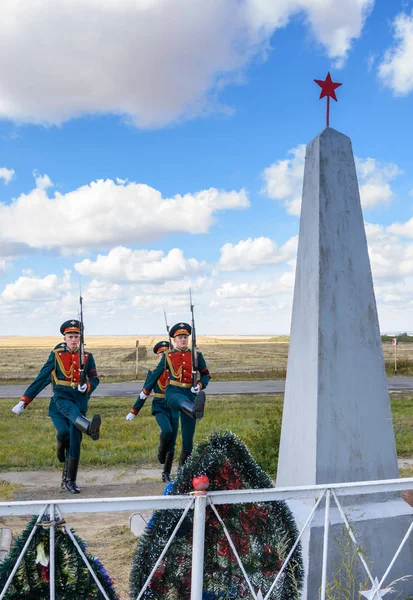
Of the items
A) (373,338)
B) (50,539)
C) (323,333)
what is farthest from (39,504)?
(373,338)

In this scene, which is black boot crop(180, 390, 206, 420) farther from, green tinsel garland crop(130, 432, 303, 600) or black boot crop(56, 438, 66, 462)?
green tinsel garland crop(130, 432, 303, 600)

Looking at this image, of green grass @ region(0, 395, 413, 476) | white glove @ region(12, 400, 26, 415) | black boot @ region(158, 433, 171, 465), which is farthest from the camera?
black boot @ region(158, 433, 171, 465)

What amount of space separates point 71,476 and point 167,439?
4.08 ft

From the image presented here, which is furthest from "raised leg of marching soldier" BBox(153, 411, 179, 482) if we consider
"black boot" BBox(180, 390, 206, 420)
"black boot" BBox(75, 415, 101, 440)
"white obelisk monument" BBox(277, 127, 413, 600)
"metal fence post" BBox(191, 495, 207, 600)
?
"metal fence post" BBox(191, 495, 207, 600)

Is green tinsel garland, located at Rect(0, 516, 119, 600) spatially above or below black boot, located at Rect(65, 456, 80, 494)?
above

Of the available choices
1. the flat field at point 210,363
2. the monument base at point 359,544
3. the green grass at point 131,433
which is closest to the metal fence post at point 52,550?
the monument base at point 359,544

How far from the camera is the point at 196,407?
6.34 meters

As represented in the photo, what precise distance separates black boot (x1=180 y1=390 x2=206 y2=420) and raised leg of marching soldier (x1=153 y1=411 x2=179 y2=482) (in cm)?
73

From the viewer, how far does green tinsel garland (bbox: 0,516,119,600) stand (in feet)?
8.69

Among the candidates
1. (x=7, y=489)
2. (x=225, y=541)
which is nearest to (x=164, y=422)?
(x=7, y=489)

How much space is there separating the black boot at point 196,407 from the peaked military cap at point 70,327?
157 centimetres

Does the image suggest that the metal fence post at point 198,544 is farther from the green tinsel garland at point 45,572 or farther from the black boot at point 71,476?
the black boot at point 71,476

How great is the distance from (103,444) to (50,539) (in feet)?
23.2

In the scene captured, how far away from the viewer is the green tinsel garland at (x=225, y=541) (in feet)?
9.78
